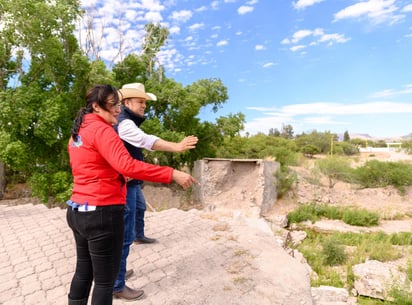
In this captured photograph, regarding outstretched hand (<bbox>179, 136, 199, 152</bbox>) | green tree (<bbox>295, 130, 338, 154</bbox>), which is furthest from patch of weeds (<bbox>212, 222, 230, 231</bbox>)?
green tree (<bbox>295, 130, 338, 154</bbox>)

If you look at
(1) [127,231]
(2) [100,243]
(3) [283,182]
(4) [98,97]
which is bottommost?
(3) [283,182]

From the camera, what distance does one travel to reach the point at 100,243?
1.69 meters

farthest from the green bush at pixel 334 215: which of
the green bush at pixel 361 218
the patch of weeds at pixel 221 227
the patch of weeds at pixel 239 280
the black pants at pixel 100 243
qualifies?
the black pants at pixel 100 243

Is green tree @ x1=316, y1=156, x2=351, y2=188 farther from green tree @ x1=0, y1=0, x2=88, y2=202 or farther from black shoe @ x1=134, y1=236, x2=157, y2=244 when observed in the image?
black shoe @ x1=134, y1=236, x2=157, y2=244

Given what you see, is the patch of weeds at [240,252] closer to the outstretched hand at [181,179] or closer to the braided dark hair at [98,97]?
the outstretched hand at [181,179]

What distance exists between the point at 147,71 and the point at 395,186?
15625 millimetres

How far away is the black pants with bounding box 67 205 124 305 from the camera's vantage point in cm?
168

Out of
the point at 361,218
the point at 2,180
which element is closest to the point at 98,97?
the point at 2,180

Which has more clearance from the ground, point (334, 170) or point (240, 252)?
point (240, 252)

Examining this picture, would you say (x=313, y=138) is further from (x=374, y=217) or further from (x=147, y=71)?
(x=147, y=71)

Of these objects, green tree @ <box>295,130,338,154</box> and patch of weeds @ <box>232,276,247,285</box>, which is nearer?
patch of weeds @ <box>232,276,247,285</box>

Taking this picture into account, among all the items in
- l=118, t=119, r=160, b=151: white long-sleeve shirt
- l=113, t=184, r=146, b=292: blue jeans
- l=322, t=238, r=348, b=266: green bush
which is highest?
l=118, t=119, r=160, b=151: white long-sleeve shirt

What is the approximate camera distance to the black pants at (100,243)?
5.52 ft

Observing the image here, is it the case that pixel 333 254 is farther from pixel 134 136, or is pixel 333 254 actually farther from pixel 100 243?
pixel 100 243
